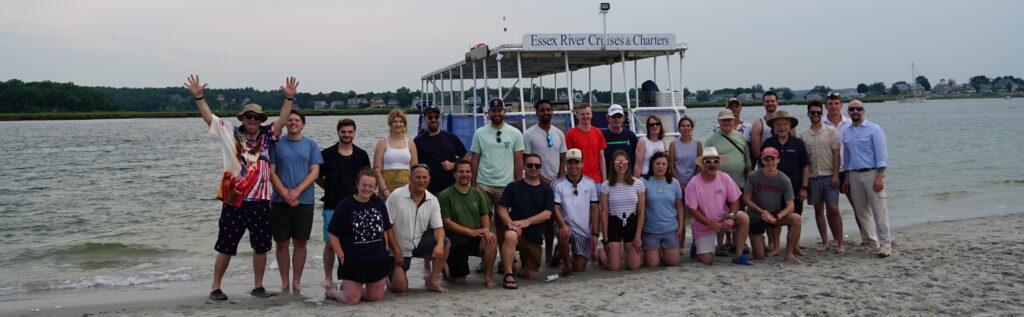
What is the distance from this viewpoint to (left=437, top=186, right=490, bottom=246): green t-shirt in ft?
22.3

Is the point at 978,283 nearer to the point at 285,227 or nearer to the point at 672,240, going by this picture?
the point at 672,240

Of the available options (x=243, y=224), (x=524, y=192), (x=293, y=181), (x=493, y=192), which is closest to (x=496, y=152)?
(x=493, y=192)

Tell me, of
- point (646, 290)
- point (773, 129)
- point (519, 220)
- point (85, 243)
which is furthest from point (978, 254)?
point (85, 243)

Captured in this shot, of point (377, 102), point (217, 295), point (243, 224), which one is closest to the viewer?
point (243, 224)

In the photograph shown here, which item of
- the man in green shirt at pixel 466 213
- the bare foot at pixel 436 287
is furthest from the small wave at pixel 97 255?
the man in green shirt at pixel 466 213

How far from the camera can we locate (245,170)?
6.37 meters

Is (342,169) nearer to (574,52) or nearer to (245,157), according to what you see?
(245,157)

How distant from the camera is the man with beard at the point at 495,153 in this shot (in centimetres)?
748

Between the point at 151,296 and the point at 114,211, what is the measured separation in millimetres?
10258

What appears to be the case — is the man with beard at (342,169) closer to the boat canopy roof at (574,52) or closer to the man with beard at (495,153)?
the man with beard at (495,153)

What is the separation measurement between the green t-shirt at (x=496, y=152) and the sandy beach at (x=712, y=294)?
0.99 meters

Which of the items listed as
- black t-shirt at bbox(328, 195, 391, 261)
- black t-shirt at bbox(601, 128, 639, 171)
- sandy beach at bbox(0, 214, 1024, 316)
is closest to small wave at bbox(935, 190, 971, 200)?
sandy beach at bbox(0, 214, 1024, 316)

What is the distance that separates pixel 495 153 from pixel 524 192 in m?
0.66

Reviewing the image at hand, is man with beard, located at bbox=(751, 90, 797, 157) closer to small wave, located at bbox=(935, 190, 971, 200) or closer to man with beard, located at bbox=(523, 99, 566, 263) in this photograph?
man with beard, located at bbox=(523, 99, 566, 263)
